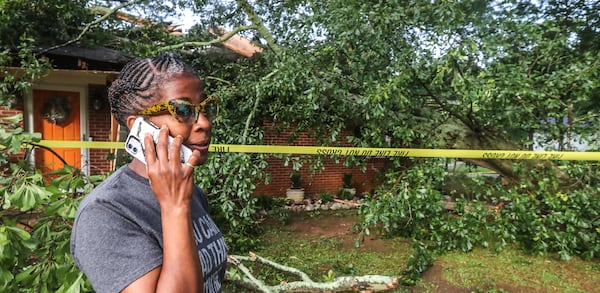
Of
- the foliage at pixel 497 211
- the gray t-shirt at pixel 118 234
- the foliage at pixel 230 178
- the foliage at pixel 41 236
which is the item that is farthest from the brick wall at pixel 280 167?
the gray t-shirt at pixel 118 234

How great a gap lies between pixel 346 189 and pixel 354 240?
445cm

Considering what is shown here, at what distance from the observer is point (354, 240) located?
7.23m

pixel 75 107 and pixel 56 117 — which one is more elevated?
pixel 75 107

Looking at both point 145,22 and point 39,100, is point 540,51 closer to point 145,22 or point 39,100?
point 145,22

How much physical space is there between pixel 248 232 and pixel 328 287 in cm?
271

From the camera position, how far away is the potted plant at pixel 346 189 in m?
11.4

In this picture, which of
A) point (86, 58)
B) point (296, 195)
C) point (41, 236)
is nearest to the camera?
point (41, 236)

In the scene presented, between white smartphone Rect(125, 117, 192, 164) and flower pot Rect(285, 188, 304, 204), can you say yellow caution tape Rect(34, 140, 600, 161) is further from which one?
flower pot Rect(285, 188, 304, 204)

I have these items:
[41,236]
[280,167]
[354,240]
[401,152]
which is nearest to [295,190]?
[280,167]

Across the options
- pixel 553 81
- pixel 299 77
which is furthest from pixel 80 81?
pixel 553 81

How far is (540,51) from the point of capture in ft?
15.2

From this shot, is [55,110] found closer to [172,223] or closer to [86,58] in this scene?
[86,58]

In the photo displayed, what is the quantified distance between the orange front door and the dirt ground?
4627 mm

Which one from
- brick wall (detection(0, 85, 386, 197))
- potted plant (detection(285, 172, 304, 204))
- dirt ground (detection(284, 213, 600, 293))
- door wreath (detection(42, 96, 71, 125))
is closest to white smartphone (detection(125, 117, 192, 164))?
dirt ground (detection(284, 213, 600, 293))
